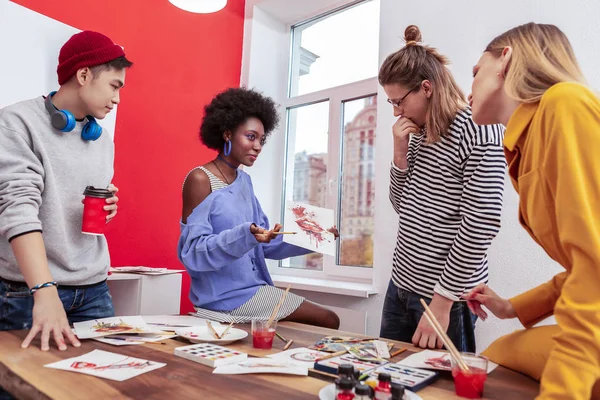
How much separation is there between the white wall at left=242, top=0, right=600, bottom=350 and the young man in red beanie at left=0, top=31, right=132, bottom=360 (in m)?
1.55

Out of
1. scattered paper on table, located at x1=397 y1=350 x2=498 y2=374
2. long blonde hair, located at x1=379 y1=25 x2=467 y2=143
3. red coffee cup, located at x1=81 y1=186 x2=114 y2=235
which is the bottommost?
scattered paper on table, located at x1=397 y1=350 x2=498 y2=374

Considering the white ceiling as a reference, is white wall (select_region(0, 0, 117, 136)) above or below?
below

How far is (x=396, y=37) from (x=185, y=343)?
2241 millimetres

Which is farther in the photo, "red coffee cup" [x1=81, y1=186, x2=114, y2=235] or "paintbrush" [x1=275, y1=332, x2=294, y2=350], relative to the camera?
"red coffee cup" [x1=81, y1=186, x2=114, y2=235]

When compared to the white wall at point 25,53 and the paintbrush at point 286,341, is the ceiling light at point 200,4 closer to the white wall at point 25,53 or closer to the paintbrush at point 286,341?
the white wall at point 25,53

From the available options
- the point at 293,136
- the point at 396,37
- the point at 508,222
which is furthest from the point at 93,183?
the point at 293,136

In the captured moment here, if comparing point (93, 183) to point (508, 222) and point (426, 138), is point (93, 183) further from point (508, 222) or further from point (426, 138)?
point (508, 222)

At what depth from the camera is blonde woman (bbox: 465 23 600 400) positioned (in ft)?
2.08

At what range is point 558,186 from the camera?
0.71m

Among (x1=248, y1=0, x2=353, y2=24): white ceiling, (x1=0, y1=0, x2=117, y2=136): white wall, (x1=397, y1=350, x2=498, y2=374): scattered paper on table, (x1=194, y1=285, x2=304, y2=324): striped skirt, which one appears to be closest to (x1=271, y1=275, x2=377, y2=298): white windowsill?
(x1=194, y1=285, x2=304, y2=324): striped skirt

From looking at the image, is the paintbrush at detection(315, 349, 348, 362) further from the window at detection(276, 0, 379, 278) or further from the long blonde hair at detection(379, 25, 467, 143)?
the window at detection(276, 0, 379, 278)

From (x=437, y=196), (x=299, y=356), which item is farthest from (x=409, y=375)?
(x=437, y=196)

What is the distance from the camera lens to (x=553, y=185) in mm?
753

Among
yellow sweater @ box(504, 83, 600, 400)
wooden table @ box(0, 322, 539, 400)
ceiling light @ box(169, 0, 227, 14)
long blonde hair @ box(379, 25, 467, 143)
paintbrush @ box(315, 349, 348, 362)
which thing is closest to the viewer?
yellow sweater @ box(504, 83, 600, 400)
